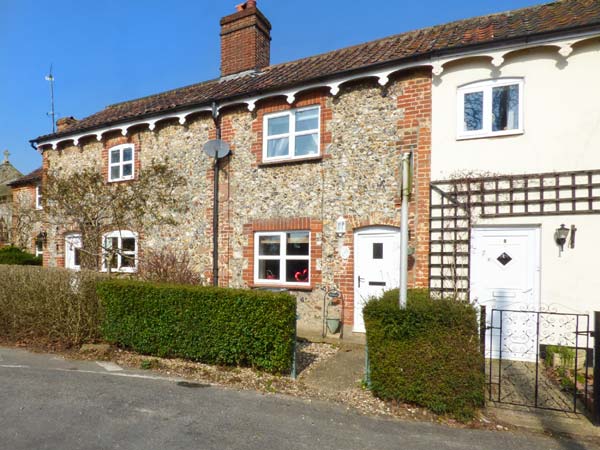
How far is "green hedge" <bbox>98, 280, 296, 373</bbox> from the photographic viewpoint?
5.55 meters

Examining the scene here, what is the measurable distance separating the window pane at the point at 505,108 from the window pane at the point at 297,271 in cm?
479

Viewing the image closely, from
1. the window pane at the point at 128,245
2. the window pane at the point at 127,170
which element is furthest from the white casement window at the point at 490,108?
the window pane at the point at 128,245

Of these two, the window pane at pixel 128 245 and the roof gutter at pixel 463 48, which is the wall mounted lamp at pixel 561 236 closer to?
the roof gutter at pixel 463 48

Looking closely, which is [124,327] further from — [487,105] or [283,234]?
[487,105]

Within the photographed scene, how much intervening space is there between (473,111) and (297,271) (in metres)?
4.95

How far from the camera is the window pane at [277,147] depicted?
29.8ft

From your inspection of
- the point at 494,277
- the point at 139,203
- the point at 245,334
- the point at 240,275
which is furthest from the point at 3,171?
the point at 494,277

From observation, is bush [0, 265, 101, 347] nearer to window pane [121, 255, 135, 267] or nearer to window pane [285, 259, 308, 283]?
window pane [121, 255, 135, 267]

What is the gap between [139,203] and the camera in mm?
10953

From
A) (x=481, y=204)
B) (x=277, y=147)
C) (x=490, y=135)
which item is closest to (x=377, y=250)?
(x=481, y=204)

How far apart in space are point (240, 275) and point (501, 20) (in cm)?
851

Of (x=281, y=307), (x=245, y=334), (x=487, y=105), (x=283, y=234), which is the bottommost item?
(x=245, y=334)

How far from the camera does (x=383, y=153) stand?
25.8 ft

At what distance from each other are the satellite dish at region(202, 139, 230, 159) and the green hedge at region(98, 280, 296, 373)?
393cm
